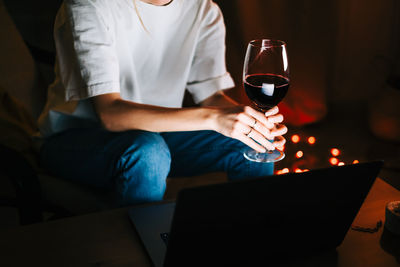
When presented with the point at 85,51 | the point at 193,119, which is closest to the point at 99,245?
the point at 193,119

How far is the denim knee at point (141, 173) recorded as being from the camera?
3.39ft

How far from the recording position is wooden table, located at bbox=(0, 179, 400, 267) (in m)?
0.72

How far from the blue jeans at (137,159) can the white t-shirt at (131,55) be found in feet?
0.33

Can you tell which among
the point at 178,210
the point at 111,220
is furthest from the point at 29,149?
the point at 178,210

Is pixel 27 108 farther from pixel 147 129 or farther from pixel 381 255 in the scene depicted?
pixel 381 255

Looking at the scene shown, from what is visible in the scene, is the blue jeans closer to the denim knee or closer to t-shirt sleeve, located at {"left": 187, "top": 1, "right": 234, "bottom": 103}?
the denim knee

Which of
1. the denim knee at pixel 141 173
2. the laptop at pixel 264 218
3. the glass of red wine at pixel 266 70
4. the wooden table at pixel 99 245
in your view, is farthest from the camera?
the denim knee at pixel 141 173

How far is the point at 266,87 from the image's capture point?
3.08 feet

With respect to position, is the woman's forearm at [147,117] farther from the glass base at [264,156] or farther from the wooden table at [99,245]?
the wooden table at [99,245]

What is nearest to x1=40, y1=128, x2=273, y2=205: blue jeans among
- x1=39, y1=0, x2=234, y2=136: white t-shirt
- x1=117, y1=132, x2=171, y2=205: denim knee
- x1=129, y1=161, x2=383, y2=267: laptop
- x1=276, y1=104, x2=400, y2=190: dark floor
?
x1=117, y1=132, x2=171, y2=205: denim knee

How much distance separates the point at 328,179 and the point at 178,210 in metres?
0.24

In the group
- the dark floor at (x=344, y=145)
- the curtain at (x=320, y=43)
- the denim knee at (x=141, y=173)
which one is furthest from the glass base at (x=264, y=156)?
the curtain at (x=320, y=43)

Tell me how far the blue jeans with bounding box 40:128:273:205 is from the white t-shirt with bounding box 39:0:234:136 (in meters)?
0.10

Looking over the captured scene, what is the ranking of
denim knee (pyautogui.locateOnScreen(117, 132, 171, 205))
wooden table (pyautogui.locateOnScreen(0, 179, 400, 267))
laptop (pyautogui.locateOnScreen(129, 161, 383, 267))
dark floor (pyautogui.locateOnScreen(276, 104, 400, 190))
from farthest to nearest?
dark floor (pyautogui.locateOnScreen(276, 104, 400, 190)) < denim knee (pyautogui.locateOnScreen(117, 132, 171, 205)) < wooden table (pyautogui.locateOnScreen(0, 179, 400, 267)) < laptop (pyautogui.locateOnScreen(129, 161, 383, 267))
